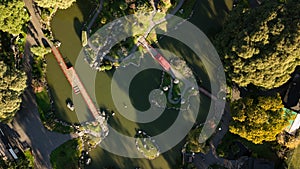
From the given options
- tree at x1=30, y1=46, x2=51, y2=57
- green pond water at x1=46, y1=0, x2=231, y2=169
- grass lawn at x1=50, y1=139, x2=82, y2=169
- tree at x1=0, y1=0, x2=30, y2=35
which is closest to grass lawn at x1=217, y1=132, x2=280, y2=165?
green pond water at x1=46, y1=0, x2=231, y2=169

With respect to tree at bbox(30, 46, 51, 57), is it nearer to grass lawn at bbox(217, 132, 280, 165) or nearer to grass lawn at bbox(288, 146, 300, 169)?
grass lawn at bbox(217, 132, 280, 165)

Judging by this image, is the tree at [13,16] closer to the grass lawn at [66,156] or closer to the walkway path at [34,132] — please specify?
the walkway path at [34,132]

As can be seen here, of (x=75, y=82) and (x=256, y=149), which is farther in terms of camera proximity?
(x=75, y=82)

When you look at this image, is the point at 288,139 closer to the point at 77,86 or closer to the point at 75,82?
the point at 77,86

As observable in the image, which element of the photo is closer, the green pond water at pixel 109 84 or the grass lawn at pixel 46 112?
the grass lawn at pixel 46 112

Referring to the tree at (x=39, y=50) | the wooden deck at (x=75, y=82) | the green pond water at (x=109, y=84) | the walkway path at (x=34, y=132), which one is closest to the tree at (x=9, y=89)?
the walkway path at (x=34, y=132)

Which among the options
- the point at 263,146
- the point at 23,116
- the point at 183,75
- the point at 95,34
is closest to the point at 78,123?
the point at 23,116

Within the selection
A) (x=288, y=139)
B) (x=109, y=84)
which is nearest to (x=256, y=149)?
(x=288, y=139)

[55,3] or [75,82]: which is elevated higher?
[55,3]
